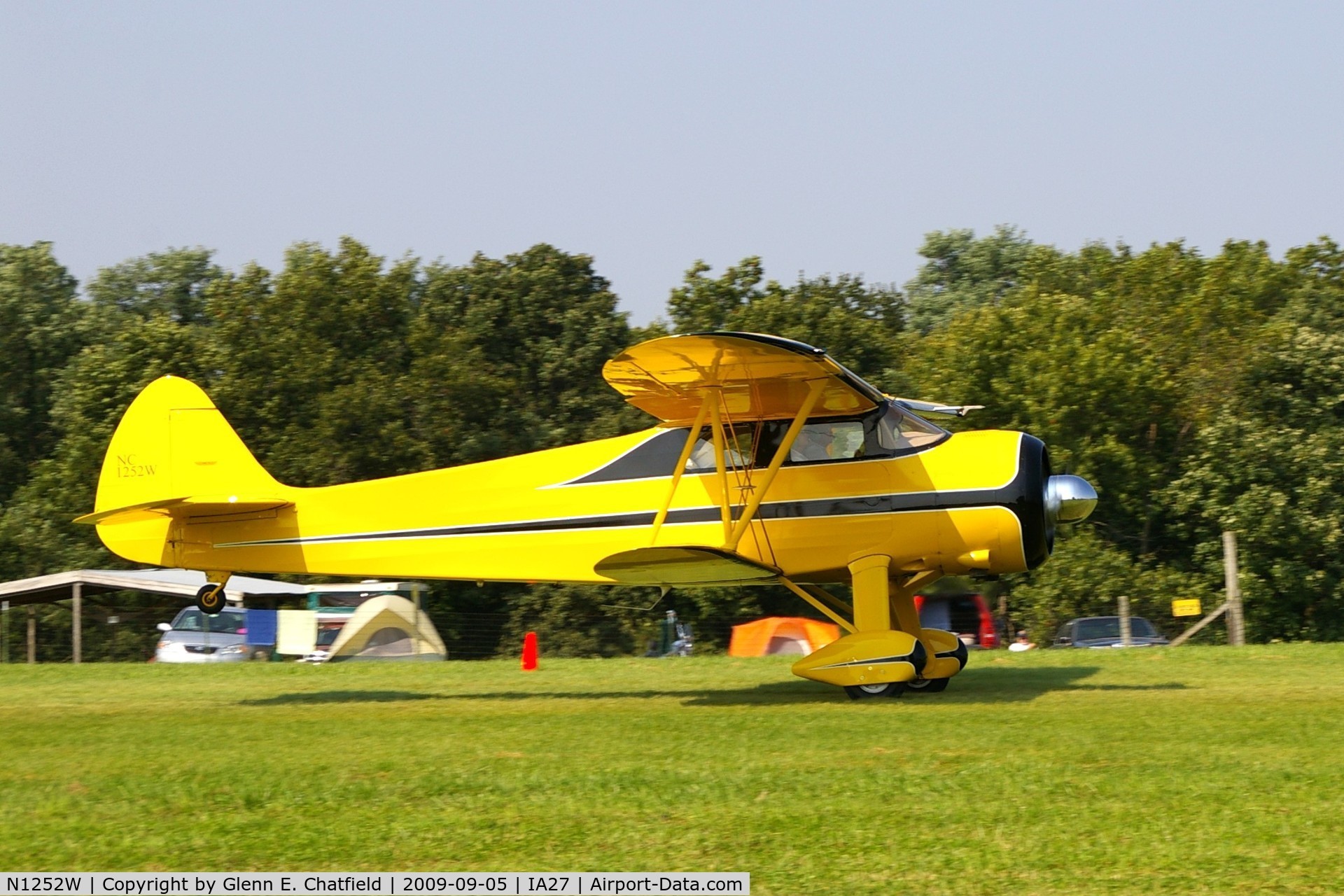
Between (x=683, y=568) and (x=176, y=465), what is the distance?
18.7ft

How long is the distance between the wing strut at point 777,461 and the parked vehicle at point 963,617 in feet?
49.1

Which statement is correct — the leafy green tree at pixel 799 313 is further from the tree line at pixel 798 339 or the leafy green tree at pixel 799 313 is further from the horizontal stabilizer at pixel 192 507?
the horizontal stabilizer at pixel 192 507

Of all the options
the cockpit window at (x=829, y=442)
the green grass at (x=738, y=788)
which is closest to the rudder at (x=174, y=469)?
the green grass at (x=738, y=788)

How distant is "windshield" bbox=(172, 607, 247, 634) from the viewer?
2589cm

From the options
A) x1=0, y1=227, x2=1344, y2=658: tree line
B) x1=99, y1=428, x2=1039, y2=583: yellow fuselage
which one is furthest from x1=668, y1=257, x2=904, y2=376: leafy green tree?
x1=99, y1=428, x2=1039, y2=583: yellow fuselage

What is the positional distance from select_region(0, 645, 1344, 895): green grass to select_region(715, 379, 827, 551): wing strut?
60.5 inches

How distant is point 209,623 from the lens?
85.1 ft

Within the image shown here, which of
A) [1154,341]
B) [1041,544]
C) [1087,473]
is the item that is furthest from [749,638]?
[1154,341]

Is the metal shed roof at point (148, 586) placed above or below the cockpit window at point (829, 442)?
below

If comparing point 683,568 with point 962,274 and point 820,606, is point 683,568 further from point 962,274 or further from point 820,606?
point 962,274

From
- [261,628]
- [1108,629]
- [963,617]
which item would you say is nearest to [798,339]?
[963,617]

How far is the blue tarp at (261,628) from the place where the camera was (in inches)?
1012

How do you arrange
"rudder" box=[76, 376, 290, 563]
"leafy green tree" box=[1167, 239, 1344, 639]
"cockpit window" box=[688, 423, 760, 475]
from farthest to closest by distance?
1. "leafy green tree" box=[1167, 239, 1344, 639]
2. "rudder" box=[76, 376, 290, 563]
3. "cockpit window" box=[688, 423, 760, 475]
